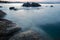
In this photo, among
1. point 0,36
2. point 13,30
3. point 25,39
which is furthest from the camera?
point 13,30

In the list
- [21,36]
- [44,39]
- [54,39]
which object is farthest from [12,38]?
[54,39]

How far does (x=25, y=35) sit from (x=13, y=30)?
3.36m

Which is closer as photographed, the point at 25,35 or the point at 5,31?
the point at 25,35

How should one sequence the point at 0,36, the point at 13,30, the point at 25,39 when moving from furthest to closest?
the point at 13,30
the point at 0,36
the point at 25,39

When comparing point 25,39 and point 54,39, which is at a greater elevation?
point 25,39

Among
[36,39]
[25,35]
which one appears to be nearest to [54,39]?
[36,39]

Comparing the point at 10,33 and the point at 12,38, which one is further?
the point at 10,33

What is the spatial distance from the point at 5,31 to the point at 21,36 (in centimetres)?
294

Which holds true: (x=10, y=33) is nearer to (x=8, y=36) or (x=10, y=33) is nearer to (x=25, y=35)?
(x=8, y=36)

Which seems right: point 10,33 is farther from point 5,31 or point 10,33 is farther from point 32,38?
point 32,38

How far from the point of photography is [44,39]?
18.9 meters

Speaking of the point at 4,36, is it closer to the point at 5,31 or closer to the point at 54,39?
the point at 5,31

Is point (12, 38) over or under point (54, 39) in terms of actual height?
over

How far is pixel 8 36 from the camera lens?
19234 mm
